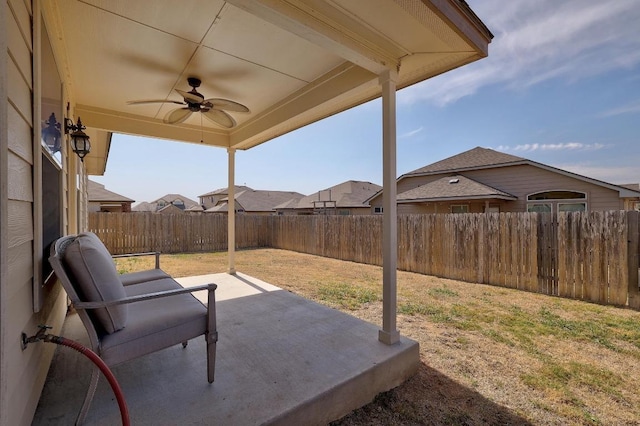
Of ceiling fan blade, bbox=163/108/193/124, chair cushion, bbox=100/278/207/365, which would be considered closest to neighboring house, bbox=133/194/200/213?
ceiling fan blade, bbox=163/108/193/124

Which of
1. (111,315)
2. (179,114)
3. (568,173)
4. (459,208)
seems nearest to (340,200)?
(459,208)

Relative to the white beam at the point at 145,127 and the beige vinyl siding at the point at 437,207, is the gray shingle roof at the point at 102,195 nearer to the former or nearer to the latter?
the white beam at the point at 145,127

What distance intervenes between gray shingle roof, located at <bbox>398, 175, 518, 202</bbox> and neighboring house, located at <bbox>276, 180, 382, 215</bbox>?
671 centimetres

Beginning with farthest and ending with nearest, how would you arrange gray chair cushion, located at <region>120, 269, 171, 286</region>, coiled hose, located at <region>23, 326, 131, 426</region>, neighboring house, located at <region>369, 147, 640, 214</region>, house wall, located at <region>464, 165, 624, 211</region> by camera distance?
neighboring house, located at <region>369, 147, 640, 214</region>, house wall, located at <region>464, 165, 624, 211</region>, gray chair cushion, located at <region>120, 269, 171, 286</region>, coiled hose, located at <region>23, 326, 131, 426</region>

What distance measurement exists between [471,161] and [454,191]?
2268 millimetres

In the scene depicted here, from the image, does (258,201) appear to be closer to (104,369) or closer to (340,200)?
→ (340,200)

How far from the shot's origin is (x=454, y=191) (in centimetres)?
1069

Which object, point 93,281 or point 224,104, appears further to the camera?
point 224,104

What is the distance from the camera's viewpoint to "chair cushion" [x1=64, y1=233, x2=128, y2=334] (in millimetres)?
1522

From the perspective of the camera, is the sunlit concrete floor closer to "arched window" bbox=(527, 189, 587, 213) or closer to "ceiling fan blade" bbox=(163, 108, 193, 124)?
"ceiling fan blade" bbox=(163, 108, 193, 124)

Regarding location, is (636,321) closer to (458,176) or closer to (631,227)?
(631,227)

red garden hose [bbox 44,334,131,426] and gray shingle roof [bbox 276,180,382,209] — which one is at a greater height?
gray shingle roof [bbox 276,180,382,209]

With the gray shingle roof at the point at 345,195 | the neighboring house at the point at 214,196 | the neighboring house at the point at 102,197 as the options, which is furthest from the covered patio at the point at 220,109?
the neighboring house at the point at 214,196

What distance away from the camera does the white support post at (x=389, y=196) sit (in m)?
2.50
